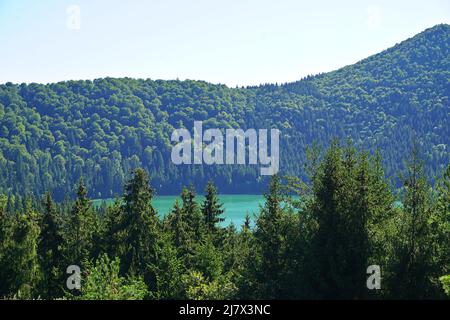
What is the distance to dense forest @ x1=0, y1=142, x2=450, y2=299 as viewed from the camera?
22984 millimetres

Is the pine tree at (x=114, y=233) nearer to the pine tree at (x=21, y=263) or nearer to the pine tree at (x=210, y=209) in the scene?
the pine tree at (x=21, y=263)

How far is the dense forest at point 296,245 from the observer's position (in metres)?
23.0

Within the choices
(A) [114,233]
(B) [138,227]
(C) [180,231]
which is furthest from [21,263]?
(C) [180,231]

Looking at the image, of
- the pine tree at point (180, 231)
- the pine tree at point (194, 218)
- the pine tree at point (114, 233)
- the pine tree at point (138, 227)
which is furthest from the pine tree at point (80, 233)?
the pine tree at point (194, 218)

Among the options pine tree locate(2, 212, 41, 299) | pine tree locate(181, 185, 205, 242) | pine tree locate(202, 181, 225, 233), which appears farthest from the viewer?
pine tree locate(202, 181, 225, 233)

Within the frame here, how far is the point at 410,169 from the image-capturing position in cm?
2359

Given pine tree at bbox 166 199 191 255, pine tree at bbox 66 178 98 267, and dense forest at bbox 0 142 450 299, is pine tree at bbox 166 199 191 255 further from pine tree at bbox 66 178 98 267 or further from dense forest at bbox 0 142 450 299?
pine tree at bbox 66 178 98 267

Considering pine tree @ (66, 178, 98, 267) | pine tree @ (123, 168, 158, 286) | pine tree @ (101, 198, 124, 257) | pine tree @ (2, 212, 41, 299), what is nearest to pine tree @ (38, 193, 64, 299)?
pine tree @ (66, 178, 98, 267)

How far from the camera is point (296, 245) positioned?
84.6 ft

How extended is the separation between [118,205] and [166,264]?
6.30m

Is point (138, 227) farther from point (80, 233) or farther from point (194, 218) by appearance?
point (194, 218)

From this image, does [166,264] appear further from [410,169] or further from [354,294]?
[410,169]

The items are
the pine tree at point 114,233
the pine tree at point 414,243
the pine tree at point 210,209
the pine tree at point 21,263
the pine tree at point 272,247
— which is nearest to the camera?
the pine tree at point 414,243

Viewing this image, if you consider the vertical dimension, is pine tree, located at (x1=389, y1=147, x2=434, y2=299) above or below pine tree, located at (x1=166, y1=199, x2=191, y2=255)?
above
